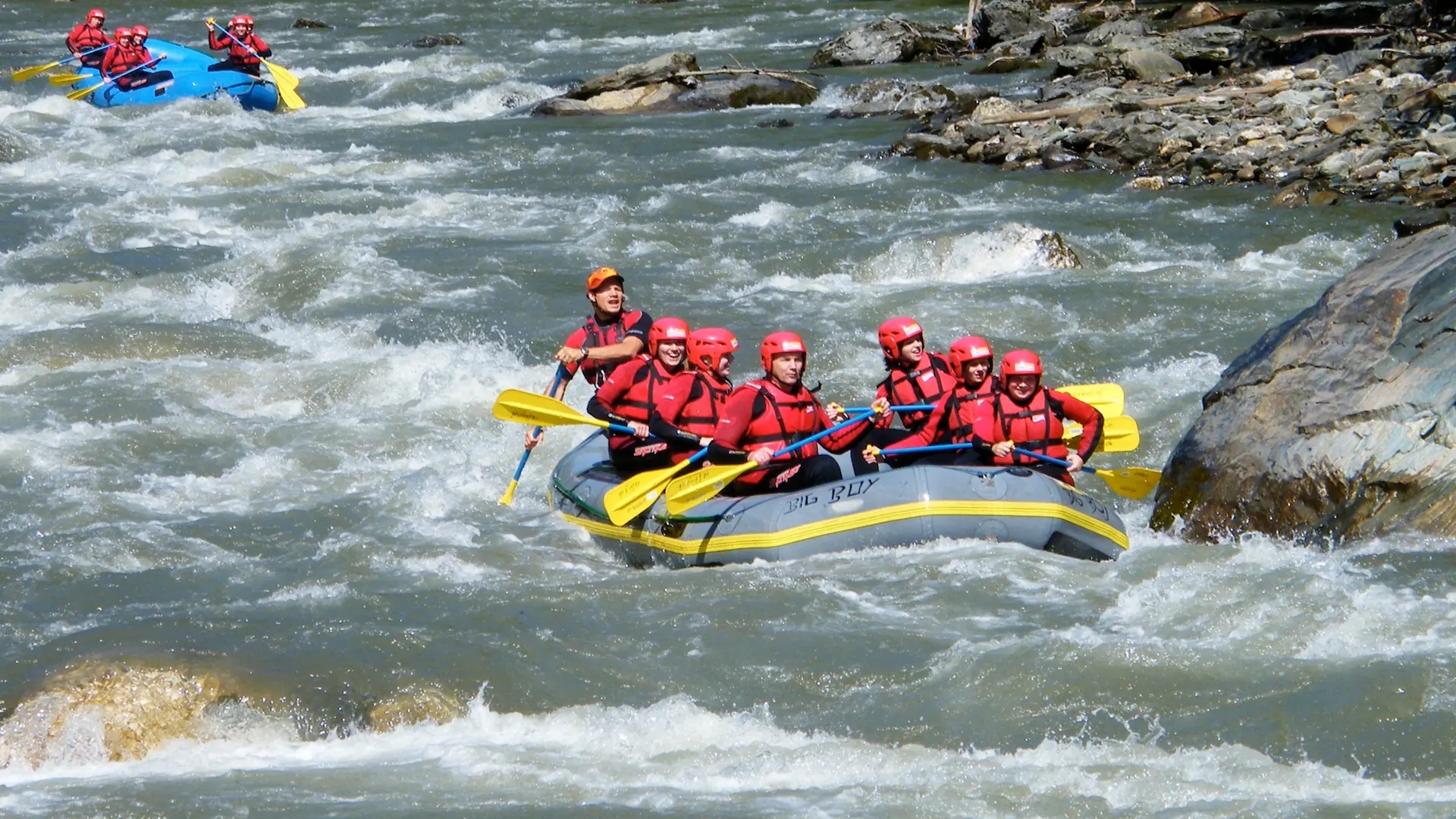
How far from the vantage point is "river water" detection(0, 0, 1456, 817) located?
5699mm

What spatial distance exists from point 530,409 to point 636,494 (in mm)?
1049

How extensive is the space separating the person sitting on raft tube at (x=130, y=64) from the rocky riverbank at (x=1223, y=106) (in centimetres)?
840

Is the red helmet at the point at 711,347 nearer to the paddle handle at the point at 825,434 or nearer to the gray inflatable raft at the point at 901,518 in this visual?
the paddle handle at the point at 825,434

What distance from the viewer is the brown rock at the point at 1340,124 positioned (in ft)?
48.1

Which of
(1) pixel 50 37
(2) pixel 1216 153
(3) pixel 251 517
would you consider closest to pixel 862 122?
(2) pixel 1216 153

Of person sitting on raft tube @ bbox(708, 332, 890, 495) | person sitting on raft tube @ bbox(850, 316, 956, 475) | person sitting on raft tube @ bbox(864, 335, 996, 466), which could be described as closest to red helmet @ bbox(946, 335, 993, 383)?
person sitting on raft tube @ bbox(864, 335, 996, 466)

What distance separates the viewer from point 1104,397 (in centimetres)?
855

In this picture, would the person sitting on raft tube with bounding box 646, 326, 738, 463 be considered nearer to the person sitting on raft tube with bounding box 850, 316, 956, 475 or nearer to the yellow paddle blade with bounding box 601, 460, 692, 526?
the yellow paddle blade with bounding box 601, 460, 692, 526

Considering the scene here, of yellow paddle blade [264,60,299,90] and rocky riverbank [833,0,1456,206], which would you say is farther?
yellow paddle blade [264,60,299,90]

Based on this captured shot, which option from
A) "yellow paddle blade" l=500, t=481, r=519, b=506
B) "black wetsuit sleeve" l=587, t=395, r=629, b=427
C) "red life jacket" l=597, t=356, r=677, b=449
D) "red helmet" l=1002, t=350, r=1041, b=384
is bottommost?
"yellow paddle blade" l=500, t=481, r=519, b=506

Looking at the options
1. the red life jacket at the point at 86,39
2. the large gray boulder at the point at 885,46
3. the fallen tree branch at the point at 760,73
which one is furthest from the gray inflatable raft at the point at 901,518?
the red life jacket at the point at 86,39

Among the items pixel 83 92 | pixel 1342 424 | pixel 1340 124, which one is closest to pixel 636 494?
pixel 1342 424

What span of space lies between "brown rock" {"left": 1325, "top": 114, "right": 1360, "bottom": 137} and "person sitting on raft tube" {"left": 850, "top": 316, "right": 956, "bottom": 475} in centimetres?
792

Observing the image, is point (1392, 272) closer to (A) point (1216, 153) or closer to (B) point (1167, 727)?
(B) point (1167, 727)
